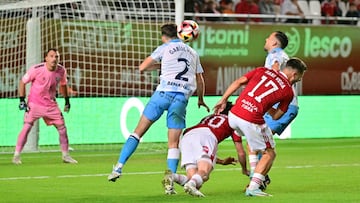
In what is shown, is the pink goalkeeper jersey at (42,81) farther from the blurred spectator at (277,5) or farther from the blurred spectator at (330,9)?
the blurred spectator at (330,9)

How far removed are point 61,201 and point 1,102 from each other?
33.5ft

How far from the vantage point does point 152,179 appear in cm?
1633

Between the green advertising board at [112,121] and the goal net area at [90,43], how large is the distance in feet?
0.13

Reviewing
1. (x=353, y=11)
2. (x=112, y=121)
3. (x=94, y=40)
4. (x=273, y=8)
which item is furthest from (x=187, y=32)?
(x=353, y=11)

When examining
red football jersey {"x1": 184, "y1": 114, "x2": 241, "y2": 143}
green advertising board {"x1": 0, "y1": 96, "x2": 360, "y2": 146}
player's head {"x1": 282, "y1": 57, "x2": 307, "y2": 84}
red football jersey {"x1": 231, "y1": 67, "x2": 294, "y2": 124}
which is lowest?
green advertising board {"x1": 0, "y1": 96, "x2": 360, "y2": 146}

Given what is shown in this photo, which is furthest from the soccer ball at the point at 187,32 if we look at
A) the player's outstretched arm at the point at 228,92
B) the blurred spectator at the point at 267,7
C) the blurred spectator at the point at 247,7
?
the blurred spectator at the point at 267,7

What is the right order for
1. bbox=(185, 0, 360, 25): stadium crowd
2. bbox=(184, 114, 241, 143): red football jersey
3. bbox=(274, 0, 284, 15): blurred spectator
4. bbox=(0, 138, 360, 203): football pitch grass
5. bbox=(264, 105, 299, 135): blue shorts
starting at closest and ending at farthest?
bbox=(0, 138, 360, 203): football pitch grass → bbox=(184, 114, 241, 143): red football jersey → bbox=(264, 105, 299, 135): blue shorts → bbox=(185, 0, 360, 25): stadium crowd → bbox=(274, 0, 284, 15): blurred spectator

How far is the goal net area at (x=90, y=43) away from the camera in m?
23.5

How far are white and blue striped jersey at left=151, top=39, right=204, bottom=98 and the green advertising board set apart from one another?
8513mm

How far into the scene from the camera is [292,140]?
26141 millimetres

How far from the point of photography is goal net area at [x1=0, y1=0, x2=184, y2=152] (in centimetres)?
2352

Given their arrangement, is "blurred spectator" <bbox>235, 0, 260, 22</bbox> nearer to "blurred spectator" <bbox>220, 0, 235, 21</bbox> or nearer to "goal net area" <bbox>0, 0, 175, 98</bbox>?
"blurred spectator" <bbox>220, 0, 235, 21</bbox>

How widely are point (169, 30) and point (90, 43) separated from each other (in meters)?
9.22

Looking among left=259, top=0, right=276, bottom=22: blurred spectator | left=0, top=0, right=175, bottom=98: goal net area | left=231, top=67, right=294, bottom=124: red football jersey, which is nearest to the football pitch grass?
left=231, top=67, right=294, bottom=124: red football jersey
